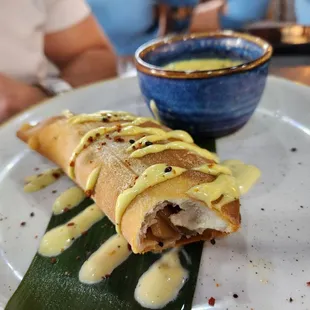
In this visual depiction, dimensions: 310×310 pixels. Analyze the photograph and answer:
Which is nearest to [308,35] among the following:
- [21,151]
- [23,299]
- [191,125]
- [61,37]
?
[191,125]

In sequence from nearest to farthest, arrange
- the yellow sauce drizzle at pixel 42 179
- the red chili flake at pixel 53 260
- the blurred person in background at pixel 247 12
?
the red chili flake at pixel 53 260, the yellow sauce drizzle at pixel 42 179, the blurred person in background at pixel 247 12

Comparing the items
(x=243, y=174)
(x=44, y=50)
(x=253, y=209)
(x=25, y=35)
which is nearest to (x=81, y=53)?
(x=44, y=50)

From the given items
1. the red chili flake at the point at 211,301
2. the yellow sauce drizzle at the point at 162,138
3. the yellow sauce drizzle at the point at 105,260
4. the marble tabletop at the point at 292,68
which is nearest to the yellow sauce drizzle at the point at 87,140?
the yellow sauce drizzle at the point at 162,138

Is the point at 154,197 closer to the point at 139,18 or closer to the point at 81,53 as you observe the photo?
the point at 81,53

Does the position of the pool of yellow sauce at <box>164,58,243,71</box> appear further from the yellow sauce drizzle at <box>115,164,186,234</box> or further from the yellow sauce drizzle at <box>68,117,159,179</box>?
the yellow sauce drizzle at <box>115,164,186,234</box>

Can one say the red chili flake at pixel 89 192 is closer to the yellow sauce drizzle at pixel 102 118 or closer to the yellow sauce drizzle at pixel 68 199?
the yellow sauce drizzle at pixel 68 199

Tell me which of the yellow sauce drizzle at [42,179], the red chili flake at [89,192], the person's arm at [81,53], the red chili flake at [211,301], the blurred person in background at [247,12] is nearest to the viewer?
the red chili flake at [211,301]

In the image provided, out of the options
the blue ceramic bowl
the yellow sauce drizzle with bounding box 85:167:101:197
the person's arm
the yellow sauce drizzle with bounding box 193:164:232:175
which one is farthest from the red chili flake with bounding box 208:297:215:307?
the person's arm
